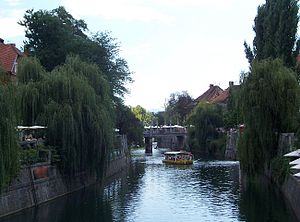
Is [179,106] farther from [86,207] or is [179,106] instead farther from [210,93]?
[86,207]

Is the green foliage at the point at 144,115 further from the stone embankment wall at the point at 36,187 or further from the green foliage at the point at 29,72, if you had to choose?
the stone embankment wall at the point at 36,187

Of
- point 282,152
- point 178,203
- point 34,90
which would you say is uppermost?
point 34,90

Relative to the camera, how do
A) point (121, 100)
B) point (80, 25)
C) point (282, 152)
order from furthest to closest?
point (121, 100) → point (80, 25) → point (282, 152)

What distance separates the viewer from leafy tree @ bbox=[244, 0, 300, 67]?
Answer: 41.1 meters

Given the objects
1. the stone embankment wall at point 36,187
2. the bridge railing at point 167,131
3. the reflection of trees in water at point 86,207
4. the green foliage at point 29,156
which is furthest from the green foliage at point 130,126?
the green foliage at point 29,156

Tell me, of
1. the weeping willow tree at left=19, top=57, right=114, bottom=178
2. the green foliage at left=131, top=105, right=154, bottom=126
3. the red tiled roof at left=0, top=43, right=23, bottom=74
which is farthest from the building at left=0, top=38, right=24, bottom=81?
the green foliage at left=131, top=105, right=154, bottom=126

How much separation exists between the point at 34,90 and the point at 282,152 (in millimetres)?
15766

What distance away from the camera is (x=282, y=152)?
34312 mm

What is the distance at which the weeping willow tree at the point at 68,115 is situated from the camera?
33969 millimetres

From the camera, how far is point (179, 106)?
12175 cm

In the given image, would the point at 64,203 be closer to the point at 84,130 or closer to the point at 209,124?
the point at 84,130

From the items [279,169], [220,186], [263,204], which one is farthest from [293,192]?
[220,186]

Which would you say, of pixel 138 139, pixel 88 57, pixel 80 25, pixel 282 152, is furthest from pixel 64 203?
pixel 138 139

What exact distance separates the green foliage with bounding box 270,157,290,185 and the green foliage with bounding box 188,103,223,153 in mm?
42567
